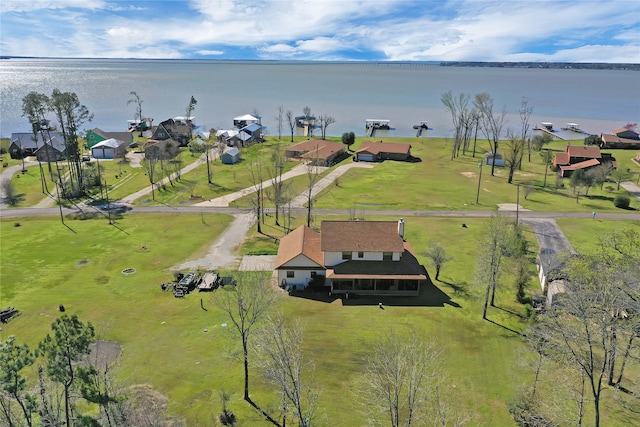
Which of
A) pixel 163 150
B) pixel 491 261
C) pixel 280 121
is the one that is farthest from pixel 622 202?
pixel 280 121

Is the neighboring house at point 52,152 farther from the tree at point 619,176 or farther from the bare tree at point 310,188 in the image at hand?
the tree at point 619,176

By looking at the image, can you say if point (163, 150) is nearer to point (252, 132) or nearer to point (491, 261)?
point (252, 132)

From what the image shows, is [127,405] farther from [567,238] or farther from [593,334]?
[567,238]


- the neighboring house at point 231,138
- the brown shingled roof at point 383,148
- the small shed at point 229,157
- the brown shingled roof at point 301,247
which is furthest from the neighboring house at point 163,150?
the brown shingled roof at point 301,247

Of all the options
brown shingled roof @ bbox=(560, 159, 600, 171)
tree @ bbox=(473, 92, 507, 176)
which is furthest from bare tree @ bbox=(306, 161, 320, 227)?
brown shingled roof @ bbox=(560, 159, 600, 171)

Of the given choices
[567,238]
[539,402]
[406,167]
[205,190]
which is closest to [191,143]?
[205,190]
